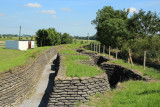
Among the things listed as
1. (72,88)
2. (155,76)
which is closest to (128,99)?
(72,88)

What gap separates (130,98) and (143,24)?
1685cm

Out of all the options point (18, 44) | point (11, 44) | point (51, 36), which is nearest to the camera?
point (18, 44)

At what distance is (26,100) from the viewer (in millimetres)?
10352

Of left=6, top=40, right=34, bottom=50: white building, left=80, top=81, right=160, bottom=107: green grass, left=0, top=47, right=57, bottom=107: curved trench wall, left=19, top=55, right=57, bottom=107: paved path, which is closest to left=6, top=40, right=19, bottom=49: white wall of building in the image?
left=6, top=40, right=34, bottom=50: white building

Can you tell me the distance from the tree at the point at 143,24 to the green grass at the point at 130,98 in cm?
1473

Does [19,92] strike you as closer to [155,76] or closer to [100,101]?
[100,101]

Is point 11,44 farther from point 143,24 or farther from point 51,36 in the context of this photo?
point 143,24

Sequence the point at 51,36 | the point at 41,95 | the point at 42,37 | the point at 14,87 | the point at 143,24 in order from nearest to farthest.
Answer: the point at 14,87
the point at 41,95
the point at 143,24
the point at 51,36
the point at 42,37

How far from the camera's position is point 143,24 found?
21125 mm

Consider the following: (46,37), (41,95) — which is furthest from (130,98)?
(46,37)

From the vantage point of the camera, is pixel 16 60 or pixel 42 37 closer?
pixel 16 60

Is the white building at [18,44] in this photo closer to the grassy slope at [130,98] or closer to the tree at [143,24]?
the tree at [143,24]

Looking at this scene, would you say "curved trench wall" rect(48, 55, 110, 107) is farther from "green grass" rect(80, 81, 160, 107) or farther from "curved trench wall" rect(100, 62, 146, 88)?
"curved trench wall" rect(100, 62, 146, 88)

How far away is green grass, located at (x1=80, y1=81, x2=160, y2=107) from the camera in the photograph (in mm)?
5508
